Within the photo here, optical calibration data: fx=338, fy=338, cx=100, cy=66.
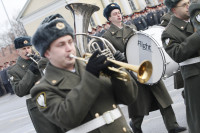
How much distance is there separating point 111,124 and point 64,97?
467 millimetres

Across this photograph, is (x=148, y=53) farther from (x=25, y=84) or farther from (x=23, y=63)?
(x=23, y=63)

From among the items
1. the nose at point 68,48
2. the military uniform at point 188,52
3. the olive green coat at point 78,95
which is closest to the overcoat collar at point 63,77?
the olive green coat at point 78,95

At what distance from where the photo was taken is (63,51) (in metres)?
2.83

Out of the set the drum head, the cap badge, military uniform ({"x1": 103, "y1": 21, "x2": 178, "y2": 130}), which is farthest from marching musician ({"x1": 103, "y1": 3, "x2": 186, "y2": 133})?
the cap badge

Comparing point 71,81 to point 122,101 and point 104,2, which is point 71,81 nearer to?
point 122,101

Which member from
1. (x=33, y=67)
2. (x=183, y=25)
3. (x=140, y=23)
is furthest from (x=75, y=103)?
(x=140, y=23)

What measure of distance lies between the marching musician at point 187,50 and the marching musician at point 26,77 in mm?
2254

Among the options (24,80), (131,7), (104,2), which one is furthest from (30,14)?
(24,80)

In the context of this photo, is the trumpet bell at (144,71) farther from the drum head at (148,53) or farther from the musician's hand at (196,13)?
the drum head at (148,53)

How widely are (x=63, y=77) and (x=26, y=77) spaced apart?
2.81 meters

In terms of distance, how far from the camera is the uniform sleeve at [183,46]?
4.11 meters

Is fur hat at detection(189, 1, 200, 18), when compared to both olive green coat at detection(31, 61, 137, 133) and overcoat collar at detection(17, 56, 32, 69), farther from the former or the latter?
overcoat collar at detection(17, 56, 32, 69)

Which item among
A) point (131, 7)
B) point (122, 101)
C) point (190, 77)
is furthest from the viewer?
point (131, 7)

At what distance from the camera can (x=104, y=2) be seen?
4672cm
